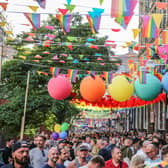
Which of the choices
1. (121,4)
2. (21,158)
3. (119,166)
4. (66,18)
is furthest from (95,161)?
(66,18)

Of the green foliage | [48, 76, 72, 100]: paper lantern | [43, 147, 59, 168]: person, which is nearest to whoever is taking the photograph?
[43, 147, 59, 168]: person

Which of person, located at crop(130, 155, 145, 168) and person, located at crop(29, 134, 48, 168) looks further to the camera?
person, located at crop(29, 134, 48, 168)

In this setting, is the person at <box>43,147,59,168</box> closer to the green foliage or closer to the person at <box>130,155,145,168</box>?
the person at <box>130,155,145,168</box>

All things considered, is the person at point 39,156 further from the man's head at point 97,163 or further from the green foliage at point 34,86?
the green foliage at point 34,86

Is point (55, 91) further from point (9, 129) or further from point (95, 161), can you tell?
point (9, 129)

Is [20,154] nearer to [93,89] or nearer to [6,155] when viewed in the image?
[6,155]

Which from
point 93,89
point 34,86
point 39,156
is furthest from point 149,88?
point 34,86

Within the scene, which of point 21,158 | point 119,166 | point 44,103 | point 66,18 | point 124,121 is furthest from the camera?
point 124,121

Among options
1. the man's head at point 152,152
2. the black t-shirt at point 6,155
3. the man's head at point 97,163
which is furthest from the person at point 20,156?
the black t-shirt at point 6,155

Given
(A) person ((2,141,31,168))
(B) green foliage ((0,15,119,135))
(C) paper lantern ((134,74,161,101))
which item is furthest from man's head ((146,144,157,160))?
(B) green foliage ((0,15,119,135))

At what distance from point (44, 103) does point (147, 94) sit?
16361 mm

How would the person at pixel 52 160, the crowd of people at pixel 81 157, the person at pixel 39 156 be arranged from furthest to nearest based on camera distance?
the person at pixel 39 156 < the person at pixel 52 160 < the crowd of people at pixel 81 157

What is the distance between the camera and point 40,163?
30.0 ft

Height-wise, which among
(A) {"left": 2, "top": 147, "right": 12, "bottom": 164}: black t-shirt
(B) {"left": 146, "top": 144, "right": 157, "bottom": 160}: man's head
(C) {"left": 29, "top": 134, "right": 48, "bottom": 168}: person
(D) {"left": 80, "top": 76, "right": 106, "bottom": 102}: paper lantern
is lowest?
(A) {"left": 2, "top": 147, "right": 12, "bottom": 164}: black t-shirt
